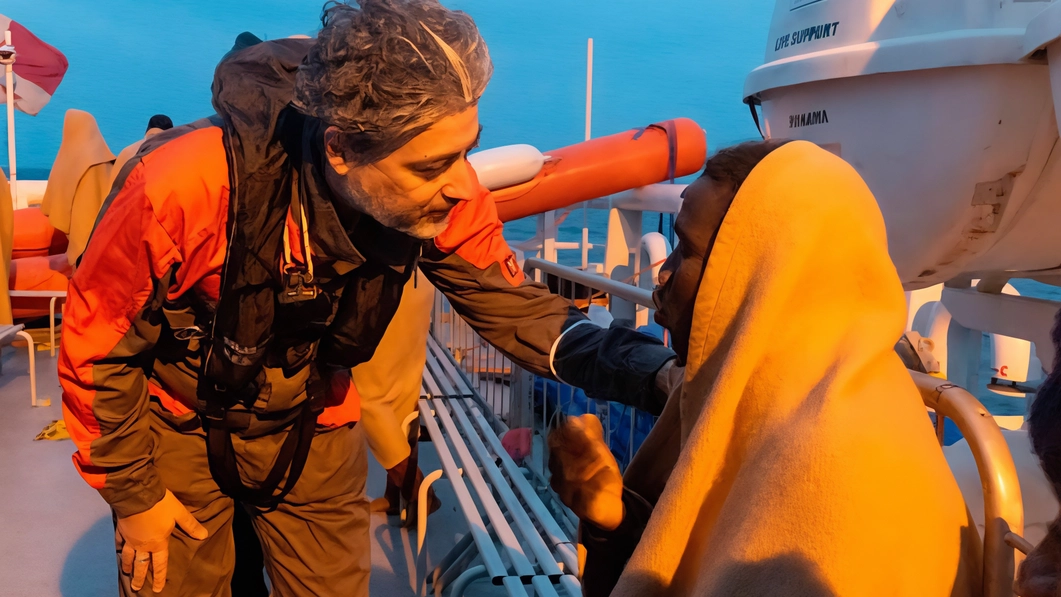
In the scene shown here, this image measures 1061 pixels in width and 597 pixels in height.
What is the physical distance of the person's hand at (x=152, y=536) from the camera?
5.39 feet

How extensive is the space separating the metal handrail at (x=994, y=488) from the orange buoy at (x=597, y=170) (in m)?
3.79

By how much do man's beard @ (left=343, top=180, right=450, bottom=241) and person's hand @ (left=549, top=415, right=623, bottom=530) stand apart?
0.44 metres

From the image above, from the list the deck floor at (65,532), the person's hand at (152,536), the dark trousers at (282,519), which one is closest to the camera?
the person's hand at (152,536)

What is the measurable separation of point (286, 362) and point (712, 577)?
1047 millimetres

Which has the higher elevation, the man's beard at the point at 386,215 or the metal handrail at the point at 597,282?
the man's beard at the point at 386,215

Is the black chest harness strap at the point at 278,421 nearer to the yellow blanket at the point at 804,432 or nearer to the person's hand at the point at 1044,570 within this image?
the yellow blanket at the point at 804,432

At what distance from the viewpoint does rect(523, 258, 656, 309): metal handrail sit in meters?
1.98

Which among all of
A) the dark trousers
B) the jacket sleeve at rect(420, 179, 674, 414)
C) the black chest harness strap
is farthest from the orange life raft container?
the jacket sleeve at rect(420, 179, 674, 414)

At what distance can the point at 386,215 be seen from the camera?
1.39 metres

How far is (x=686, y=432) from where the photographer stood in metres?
1.10

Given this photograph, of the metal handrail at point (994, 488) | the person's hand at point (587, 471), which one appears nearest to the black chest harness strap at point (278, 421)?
the person's hand at point (587, 471)

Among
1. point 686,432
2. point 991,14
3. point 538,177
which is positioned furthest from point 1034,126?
point 538,177

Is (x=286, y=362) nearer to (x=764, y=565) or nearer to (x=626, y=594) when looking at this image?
(x=626, y=594)

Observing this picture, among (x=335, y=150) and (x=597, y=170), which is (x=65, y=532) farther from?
(x=597, y=170)
